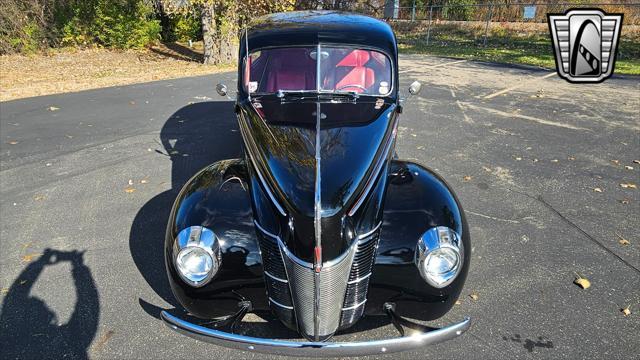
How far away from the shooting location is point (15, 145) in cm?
682

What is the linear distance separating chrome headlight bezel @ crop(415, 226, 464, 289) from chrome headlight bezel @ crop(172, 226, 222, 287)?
1.25m

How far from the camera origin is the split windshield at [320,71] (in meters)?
3.86

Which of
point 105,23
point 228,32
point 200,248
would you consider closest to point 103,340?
point 200,248

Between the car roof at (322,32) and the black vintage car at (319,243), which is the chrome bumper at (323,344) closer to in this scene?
the black vintage car at (319,243)

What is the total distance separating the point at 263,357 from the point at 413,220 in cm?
137

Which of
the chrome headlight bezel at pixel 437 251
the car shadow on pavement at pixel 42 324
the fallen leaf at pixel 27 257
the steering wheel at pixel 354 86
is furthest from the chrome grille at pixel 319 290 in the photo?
the fallen leaf at pixel 27 257

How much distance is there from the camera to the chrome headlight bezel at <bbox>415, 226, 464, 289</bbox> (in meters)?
2.51

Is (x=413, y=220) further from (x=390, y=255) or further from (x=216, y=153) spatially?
(x=216, y=153)

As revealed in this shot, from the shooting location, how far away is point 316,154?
279cm

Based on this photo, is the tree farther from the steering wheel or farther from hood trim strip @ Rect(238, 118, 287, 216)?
hood trim strip @ Rect(238, 118, 287, 216)

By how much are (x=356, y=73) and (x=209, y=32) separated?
42.9 feet

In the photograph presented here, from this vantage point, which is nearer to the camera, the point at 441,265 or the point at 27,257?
the point at 441,265

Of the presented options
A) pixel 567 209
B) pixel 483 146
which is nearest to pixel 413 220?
pixel 567 209

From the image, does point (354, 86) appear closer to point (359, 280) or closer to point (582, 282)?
point (359, 280)
